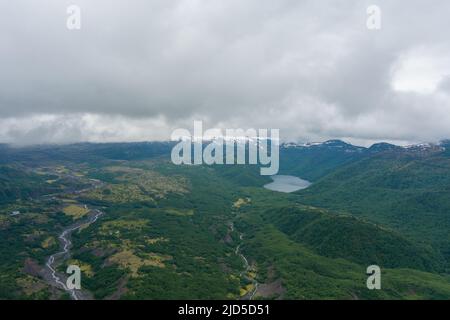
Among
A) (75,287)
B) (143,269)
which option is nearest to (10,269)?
(75,287)
